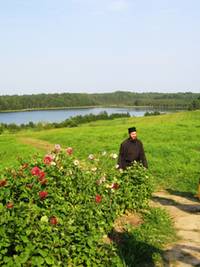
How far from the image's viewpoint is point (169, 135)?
86.3ft

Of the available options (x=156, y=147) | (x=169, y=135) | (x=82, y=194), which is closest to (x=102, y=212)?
(x=82, y=194)

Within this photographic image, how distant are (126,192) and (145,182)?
0.75 m

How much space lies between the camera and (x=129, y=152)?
409 inches

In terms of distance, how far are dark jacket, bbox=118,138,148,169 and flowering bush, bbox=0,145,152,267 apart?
1.45m

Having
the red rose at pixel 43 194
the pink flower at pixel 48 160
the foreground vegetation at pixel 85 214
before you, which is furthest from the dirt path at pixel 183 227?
the pink flower at pixel 48 160

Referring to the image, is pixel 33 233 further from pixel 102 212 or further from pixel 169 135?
pixel 169 135

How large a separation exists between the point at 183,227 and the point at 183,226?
7 cm

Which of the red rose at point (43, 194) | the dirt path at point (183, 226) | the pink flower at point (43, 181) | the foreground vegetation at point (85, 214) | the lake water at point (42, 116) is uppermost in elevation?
the pink flower at point (43, 181)

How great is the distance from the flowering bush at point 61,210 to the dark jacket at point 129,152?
1453 millimetres

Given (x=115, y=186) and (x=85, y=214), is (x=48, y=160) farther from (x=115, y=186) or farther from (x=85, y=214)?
(x=85, y=214)

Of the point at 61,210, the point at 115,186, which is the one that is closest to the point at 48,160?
the point at 115,186

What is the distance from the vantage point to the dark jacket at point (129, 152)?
1040 centimetres

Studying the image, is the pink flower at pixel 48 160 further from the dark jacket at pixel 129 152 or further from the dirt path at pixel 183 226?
the dark jacket at pixel 129 152

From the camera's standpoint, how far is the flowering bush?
498 cm
